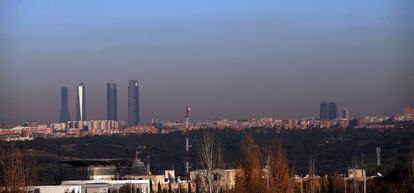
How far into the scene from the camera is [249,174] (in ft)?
148

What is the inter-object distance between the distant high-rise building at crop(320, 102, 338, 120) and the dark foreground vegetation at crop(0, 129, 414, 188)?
84.1 feet

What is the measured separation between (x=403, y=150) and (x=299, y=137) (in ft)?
103

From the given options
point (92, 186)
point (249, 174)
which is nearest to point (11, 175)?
point (249, 174)

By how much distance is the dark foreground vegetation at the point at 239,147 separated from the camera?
8711cm

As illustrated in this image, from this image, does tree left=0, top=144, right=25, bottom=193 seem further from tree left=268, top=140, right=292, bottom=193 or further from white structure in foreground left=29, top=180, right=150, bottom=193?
white structure in foreground left=29, top=180, right=150, bottom=193

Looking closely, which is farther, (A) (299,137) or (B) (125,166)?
(A) (299,137)

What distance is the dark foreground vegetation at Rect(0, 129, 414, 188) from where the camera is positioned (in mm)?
87113

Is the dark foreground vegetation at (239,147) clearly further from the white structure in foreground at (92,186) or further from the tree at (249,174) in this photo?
the tree at (249,174)

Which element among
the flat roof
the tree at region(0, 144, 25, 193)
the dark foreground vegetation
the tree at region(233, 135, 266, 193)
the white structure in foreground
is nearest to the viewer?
the tree at region(0, 144, 25, 193)

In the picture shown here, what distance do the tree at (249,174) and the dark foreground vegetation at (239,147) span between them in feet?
110

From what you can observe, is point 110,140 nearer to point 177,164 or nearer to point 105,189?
point 177,164

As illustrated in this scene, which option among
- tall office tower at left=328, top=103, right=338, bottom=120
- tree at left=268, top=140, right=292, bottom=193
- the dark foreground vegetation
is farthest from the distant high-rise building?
tree at left=268, top=140, right=292, bottom=193

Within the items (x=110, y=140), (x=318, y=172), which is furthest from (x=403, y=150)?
(x=110, y=140)

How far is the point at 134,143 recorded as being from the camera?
4532 inches
